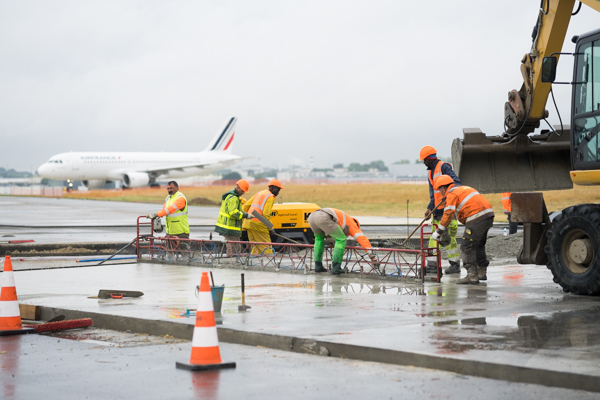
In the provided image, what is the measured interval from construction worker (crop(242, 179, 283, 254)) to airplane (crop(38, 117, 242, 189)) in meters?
47.1

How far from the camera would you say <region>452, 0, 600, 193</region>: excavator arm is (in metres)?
12.3

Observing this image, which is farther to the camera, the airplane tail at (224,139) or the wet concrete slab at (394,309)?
the airplane tail at (224,139)

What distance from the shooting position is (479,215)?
37.8 ft

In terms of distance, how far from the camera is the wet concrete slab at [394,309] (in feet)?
22.1

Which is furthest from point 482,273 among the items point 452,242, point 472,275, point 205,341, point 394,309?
point 205,341

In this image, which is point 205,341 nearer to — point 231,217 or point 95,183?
point 231,217

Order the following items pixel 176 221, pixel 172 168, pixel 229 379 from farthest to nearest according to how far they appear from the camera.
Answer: pixel 172 168
pixel 176 221
pixel 229 379

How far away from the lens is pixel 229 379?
6211mm

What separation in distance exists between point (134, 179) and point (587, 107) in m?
54.5

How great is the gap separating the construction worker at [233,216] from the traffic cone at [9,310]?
21.5 feet

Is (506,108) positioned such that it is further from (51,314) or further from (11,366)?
(11,366)

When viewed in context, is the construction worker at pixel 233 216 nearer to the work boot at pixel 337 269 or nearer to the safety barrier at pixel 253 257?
the safety barrier at pixel 253 257

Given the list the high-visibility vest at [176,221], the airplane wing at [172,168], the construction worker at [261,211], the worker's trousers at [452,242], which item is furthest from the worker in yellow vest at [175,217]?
the airplane wing at [172,168]

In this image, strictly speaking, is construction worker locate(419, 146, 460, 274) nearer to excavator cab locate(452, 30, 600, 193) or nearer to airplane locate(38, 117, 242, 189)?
excavator cab locate(452, 30, 600, 193)
